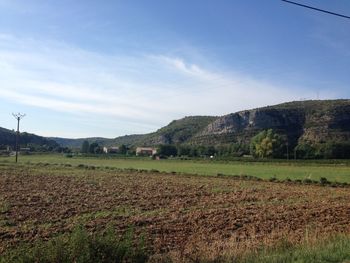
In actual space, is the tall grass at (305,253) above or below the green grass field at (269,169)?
below

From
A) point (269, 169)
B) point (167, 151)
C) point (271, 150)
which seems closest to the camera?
point (269, 169)

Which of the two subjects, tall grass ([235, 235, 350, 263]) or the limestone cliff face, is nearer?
tall grass ([235, 235, 350, 263])

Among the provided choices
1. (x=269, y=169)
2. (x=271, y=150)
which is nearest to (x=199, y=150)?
(x=271, y=150)

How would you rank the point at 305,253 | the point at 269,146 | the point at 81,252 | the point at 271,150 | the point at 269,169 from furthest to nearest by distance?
the point at 269,146 → the point at 271,150 → the point at 269,169 → the point at 305,253 → the point at 81,252

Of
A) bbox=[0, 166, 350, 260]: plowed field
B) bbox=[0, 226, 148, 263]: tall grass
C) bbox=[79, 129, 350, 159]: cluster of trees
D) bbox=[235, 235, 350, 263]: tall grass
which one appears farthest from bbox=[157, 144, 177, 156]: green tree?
bbox=[0, 226, 148, 263]: tall grass

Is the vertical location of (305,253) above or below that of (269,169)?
below

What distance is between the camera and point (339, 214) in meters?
22.7

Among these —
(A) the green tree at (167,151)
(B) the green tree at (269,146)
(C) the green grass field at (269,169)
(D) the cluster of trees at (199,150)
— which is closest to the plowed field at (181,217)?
(C) the green grass field at (269,169)

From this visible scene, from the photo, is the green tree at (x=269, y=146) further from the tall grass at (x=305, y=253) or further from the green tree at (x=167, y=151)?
the tall grass at (x=305, y=253)

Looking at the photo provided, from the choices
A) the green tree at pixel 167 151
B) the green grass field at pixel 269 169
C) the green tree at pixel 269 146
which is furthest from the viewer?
the green tree at pixel 167 151

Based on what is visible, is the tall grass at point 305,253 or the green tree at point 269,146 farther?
the green tree at point 269,146

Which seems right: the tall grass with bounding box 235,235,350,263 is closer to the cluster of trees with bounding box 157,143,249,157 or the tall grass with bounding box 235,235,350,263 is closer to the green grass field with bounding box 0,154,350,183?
the green grass field with bounding box 0,154,350,183

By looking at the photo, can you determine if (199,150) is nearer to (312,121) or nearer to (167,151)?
(167,151)

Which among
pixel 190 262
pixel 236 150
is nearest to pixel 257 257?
pixel 190 262
